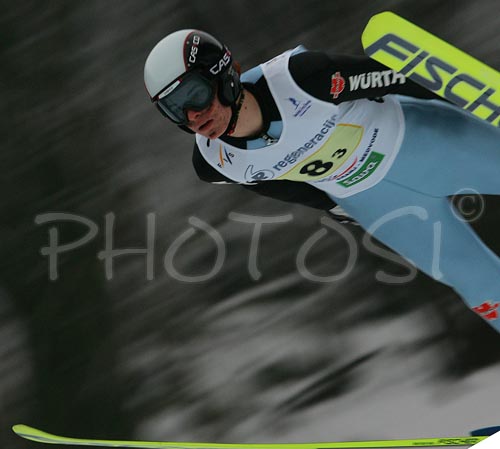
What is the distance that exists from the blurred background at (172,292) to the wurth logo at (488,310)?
0.08ft

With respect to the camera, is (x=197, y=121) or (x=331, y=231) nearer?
(x=197, y=121)

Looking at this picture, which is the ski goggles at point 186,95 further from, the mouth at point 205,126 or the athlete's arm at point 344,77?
the athlete's arm at point 344,77

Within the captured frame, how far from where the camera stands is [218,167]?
4.74ft

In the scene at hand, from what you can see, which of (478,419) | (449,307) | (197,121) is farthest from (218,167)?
(478,419)

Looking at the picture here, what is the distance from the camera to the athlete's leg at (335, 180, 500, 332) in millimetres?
1502

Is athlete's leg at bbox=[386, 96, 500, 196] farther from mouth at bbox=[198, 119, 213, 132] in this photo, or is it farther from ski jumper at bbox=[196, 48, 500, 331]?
mouth at bbox=[198, 119, 213, 132]

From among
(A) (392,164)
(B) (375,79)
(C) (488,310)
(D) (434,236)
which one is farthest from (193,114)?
(C) (488,310)

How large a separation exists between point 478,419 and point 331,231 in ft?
1.86

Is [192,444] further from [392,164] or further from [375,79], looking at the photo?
[375,79]

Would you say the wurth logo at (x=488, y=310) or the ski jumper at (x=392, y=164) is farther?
the wurth logo at (x=488, y=310)

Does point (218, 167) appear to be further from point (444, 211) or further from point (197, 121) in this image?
point (444, 211)

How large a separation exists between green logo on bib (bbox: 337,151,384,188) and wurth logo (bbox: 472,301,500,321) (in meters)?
0.41

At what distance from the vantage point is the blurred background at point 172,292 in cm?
154

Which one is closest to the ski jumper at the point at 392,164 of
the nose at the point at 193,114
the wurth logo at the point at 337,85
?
the wurth logo at the point at 337,85
